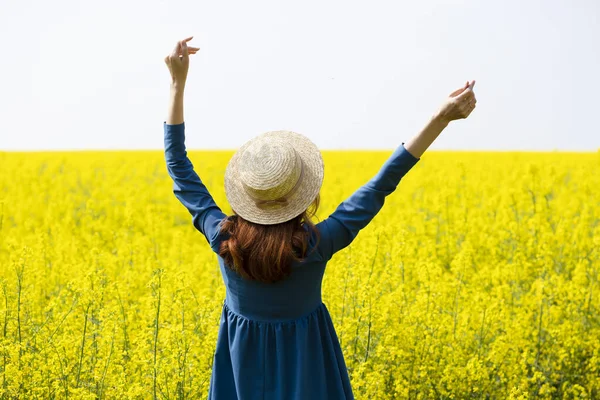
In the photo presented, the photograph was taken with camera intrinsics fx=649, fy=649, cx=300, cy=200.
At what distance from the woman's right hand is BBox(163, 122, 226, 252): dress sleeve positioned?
2.65ft

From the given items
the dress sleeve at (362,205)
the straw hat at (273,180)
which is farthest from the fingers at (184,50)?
the dress sleeve at (362,205)

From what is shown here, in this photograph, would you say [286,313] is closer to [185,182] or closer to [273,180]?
[273,180]

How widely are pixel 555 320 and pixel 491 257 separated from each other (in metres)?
2.00

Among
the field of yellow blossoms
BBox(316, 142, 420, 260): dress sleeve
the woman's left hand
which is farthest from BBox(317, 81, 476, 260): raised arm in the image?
the field of yellow blossoms

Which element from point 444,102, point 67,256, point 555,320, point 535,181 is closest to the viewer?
point 444,102

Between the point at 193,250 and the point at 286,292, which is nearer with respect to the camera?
the point at 286,292

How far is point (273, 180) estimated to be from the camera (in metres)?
1.94

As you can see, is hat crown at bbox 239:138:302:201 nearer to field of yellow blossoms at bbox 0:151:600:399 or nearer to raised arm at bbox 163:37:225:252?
raised arm at bbox 163:37:225:252

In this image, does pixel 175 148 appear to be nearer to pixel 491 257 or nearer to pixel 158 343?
pixel 158 343

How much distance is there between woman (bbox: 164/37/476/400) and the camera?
195 cm

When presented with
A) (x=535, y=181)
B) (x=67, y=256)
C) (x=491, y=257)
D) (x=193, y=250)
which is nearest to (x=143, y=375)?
(x=67, y=256)

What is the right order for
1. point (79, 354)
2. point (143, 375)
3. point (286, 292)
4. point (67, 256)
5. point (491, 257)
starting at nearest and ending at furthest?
point (286, 292), point (143, 375), point (79, 354), point (67, 256), point (491, 257)

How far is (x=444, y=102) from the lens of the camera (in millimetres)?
1938

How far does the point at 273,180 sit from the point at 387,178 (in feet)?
1.12
